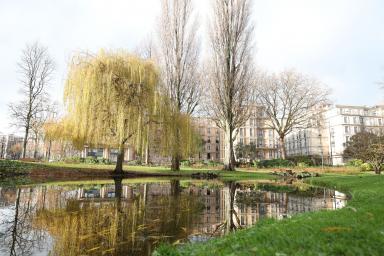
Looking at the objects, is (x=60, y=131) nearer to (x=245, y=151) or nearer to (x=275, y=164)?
(x=275, y=164)

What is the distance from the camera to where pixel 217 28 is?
24375mm

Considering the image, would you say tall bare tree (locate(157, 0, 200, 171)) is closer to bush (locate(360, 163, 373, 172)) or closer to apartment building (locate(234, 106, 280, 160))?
bush (locate(360, 163, 373, 172))

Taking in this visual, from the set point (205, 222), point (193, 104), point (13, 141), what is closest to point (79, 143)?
point (193, 104)

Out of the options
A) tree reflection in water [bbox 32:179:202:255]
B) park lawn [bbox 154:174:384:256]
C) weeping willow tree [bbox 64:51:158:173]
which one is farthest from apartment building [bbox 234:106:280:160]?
park lawn [bbox 154:174:384:256]

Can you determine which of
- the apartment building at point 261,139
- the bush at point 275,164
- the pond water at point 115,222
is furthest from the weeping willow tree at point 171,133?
the apartment building at point 261,139

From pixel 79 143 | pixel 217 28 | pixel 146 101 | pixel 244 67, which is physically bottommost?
pixel 79 143

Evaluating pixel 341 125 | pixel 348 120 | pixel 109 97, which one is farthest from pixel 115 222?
pixel 348 120

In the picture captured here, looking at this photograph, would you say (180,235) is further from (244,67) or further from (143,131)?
(244,67)

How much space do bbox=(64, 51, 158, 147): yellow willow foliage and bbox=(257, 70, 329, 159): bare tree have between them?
77.6ft

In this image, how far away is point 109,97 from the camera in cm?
1814

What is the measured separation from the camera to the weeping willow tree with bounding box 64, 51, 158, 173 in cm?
1766

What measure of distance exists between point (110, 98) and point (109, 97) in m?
0.10

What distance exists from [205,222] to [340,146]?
3194 inches

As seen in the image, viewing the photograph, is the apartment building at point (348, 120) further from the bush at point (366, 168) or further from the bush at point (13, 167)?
the bush at point (13, 167)
